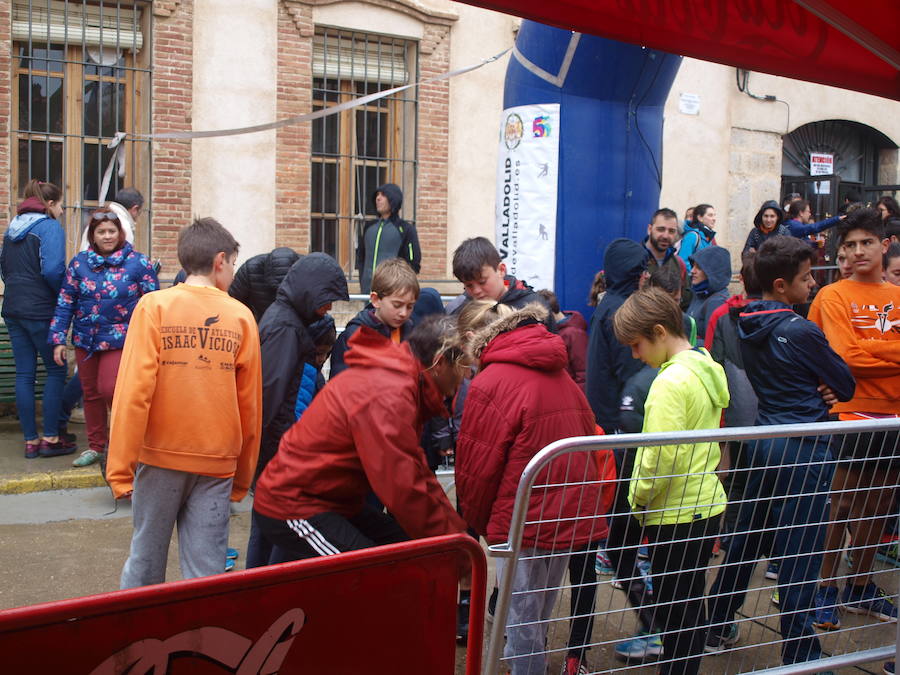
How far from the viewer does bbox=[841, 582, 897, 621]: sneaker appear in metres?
3.64

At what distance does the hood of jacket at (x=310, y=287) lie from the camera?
446 cm

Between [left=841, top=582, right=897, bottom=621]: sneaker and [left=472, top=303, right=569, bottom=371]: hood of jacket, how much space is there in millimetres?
1489

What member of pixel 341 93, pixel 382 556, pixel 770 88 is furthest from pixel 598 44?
pixel 770 88

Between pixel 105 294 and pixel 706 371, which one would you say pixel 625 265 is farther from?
pixel 105 294

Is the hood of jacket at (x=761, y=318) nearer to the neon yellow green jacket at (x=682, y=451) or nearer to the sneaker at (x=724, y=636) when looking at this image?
the neon yellow green jacket at (x=682, y=451)

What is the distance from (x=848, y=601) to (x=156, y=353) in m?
2.83

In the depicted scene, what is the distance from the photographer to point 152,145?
10.3 metres

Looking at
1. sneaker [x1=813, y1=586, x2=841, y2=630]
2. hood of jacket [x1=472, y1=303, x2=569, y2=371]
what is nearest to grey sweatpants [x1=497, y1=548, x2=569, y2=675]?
hood of jacket [x1=472, y1=303, x2=569, y2=371]

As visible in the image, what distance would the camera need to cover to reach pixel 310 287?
4.45 metres

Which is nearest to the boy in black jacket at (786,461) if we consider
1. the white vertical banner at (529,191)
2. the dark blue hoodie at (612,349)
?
the dark blue hoodie at (612,349)

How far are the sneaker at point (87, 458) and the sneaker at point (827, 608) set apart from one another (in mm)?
5236

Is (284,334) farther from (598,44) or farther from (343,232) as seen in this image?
(343,232)

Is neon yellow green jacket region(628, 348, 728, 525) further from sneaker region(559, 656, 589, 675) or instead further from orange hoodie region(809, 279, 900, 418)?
orange hoodie region(809, 279, 900, 418)

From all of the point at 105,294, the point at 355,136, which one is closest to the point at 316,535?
the point at 105,294
